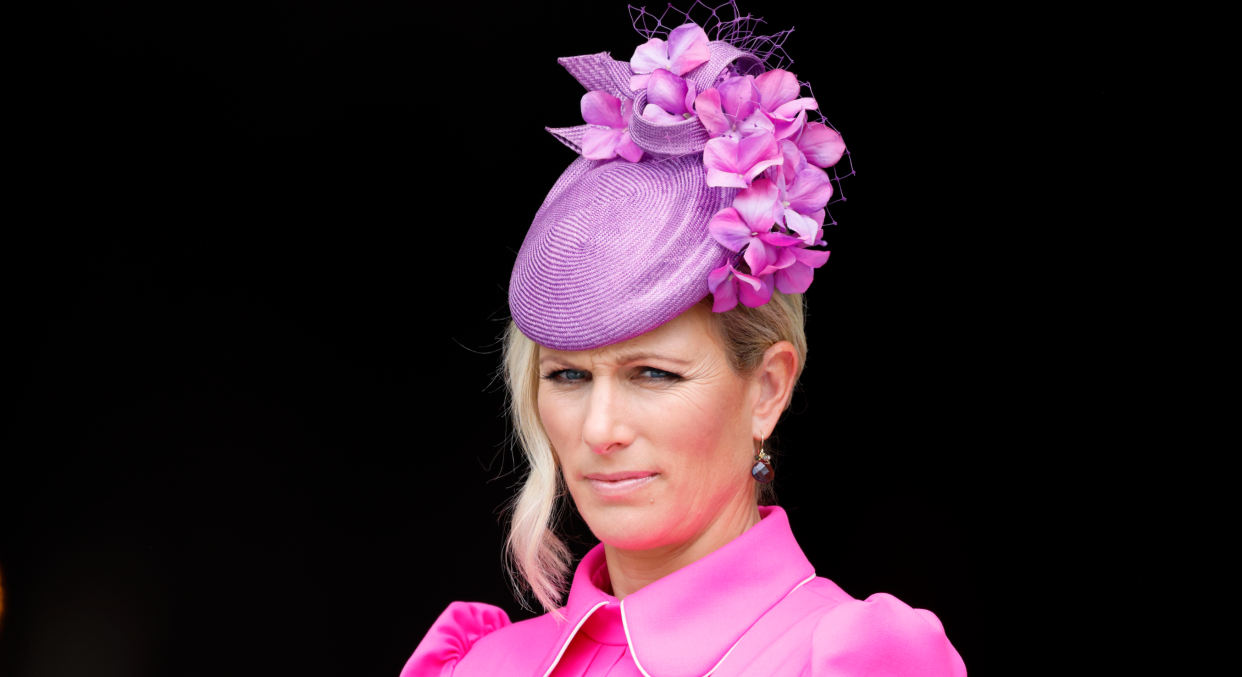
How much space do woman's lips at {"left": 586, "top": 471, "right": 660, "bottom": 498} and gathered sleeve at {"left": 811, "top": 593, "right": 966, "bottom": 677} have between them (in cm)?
39

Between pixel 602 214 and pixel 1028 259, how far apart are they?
1.67 m

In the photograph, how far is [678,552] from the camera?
2.27m

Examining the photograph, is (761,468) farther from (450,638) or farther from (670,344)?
(450,638)

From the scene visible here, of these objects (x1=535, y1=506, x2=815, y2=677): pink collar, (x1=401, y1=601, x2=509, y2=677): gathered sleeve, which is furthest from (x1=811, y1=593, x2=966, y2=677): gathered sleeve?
(x1=401, y1=601, x2=509, y2=677): gathered sleeve

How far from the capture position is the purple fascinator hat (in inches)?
82.7

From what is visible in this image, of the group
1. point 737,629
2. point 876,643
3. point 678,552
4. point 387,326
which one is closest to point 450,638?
point 678,552

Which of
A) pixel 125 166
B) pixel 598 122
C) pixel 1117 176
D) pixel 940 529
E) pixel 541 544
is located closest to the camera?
pixel 598 122

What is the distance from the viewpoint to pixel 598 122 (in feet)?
7.73

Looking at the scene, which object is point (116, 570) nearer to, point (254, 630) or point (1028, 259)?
point (254, 630)

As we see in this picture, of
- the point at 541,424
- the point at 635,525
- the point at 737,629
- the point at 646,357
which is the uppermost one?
the point at 646,357

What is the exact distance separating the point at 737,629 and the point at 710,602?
0.07 meters

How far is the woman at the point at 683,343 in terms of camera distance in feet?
6.90

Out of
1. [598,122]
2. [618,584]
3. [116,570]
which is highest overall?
[598,122]

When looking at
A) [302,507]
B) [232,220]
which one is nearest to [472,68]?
[232,220]
